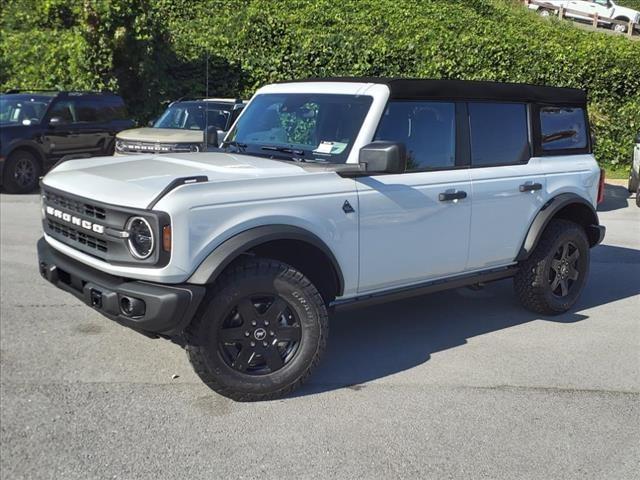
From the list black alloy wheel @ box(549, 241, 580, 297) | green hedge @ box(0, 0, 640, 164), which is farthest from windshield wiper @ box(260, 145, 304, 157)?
green hedge @ box(0, 0, 640, 164)

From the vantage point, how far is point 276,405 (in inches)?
157

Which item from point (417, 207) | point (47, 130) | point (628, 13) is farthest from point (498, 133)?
point (628, 13)

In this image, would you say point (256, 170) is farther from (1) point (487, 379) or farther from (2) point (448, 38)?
(2) point (448, 38)

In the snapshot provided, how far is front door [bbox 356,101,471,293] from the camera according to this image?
435cm

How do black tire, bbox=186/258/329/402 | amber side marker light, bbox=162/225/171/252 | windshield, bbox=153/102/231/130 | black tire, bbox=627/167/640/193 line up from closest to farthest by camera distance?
amber side marker light, bbox=162/225/171/252 < black tire, bbox=186/258/329/402 < windshield, bbox=153/102/231/130 < black tire, bbox=627/167/640/193

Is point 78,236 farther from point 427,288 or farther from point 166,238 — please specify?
point 427,288

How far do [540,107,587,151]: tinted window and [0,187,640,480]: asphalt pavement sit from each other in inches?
58.5

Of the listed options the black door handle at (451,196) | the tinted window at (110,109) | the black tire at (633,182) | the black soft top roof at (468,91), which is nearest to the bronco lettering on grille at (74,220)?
the black soft top roof at (468,91)

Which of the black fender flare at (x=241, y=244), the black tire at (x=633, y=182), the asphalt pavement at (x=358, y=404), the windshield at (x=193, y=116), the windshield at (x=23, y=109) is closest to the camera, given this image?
the asphalt pavement at (x=358, y=404)

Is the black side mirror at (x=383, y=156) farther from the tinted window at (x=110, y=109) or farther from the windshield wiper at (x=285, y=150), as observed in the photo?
the tinted window at (x=110, y=109)

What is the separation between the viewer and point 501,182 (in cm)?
509

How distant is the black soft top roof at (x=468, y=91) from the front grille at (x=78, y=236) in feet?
6.84

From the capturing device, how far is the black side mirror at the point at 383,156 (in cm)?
401

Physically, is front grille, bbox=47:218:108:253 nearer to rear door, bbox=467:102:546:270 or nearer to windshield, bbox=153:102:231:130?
rear door, bbox=467:102:546:270
